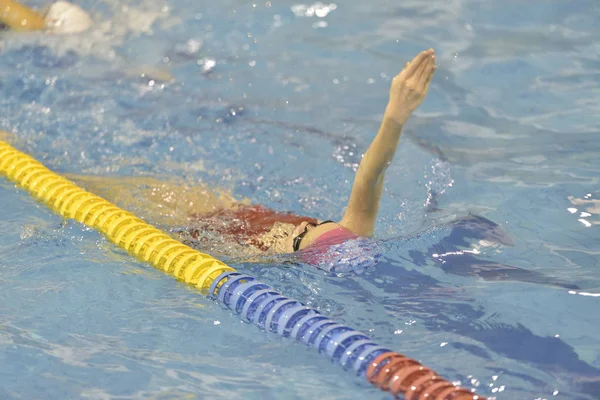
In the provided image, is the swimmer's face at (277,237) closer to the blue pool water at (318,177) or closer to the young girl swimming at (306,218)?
the young girl swimming at (306,218)

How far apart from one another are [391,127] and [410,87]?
18 centimetres

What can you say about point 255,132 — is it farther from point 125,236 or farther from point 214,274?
point 214,274

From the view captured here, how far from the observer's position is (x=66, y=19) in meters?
6.23

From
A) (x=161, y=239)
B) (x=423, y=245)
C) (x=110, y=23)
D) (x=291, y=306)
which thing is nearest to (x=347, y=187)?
(x=423, y=245)

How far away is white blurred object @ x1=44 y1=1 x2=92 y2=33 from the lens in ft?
20.3

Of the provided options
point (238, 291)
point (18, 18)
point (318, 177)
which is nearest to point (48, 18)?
point (18, 18)

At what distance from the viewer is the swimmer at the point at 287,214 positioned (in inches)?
123

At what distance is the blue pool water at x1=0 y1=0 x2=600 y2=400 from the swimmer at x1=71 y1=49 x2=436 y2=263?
175mm

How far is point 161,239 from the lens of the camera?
3.39 meters

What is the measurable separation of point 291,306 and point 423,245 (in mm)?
867

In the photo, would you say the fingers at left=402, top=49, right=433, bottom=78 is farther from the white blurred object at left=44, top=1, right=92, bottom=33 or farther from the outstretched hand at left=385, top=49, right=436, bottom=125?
the white blurred object at left=44, top=1, right=92, bottom=33

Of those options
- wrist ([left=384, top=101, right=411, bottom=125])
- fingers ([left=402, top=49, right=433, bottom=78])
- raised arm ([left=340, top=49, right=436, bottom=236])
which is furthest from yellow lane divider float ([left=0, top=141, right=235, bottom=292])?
fingers ([left=402, top=49, right=433, bottom=78])

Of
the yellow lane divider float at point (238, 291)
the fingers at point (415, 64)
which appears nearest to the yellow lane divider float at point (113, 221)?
the yellow lane divider float at point (238, 291)

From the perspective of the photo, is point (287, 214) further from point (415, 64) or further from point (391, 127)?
point (415, 64)
